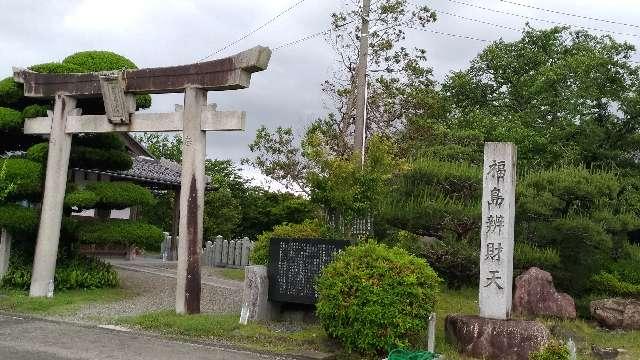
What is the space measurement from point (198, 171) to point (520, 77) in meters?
20.0

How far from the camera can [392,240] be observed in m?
14.5

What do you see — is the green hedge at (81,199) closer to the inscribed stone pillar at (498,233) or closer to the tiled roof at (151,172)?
the tiled roof at (151,172)

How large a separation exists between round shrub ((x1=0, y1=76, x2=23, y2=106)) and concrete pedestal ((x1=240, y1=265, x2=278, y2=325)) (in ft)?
25.9

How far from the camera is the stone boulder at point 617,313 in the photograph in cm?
1320

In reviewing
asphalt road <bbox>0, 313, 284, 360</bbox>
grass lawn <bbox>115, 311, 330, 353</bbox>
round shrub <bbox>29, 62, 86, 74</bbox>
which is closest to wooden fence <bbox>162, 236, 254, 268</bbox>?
round shrub <bbox>29, 62, 86, 74</bbox>

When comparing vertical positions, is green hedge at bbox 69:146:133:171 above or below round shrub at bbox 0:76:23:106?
below

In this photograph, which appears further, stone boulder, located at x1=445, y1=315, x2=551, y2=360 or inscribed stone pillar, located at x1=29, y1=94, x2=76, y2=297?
inscribed stone pillar, located at x1=29, y1=94, x2=76, y2=297

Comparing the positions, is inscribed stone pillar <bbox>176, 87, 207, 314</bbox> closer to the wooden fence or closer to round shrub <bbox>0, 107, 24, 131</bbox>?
round shrub <bbox>0, 107, 24, 131</bbox>

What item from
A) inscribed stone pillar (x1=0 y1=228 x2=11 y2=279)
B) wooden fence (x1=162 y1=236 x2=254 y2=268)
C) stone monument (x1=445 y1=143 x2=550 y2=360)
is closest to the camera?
stone monument (x1=445 y1=143 x2=550 y2=360)

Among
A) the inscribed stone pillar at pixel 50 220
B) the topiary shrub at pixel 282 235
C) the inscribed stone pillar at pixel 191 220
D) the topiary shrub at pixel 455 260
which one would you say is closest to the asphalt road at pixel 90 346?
the inscribed stone pillar at pixel 191 220

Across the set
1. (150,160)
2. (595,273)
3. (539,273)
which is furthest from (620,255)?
(150,160)

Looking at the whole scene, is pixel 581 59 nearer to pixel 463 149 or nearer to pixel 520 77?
pixel 463 149

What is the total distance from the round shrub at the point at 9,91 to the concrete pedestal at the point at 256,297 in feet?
25.9

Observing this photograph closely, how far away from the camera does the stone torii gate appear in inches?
467
